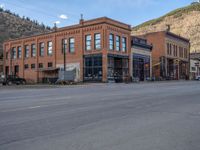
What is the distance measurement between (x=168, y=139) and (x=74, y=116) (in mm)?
Answer: 4084

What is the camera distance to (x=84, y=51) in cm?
5319

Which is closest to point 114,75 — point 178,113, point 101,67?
point 101,67

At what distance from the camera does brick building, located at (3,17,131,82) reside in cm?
5062

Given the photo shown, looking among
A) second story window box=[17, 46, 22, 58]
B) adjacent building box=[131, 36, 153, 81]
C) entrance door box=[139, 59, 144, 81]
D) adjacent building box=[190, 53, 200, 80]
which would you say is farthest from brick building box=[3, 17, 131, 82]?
adjacent building box=[190, 53, 200, 80]

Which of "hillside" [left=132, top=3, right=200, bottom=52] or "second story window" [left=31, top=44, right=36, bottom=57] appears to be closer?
"second story window" [left=31, top=44, right=36, bottom=57]

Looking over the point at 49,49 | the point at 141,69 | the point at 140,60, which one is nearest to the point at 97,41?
the point at 140,60

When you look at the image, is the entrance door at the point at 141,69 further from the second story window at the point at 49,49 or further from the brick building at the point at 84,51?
the second story window at the point at 49,49

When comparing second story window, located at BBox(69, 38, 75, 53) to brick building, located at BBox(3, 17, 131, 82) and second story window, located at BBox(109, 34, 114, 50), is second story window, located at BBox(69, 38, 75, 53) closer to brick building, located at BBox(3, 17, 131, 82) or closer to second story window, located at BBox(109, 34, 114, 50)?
brick building, located at BBox(3, 17, 131, 82)

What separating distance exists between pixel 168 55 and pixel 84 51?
85.9ft

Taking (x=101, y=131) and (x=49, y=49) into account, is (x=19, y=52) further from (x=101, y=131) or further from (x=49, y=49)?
(x=101, y=131)

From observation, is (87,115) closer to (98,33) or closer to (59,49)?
(98,33)

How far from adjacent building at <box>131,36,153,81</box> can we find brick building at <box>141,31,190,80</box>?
5112mm

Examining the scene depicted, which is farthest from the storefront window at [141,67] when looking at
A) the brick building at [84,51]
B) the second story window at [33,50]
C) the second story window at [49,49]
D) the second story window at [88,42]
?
the second story window at [33,50]

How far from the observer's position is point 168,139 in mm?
6840
